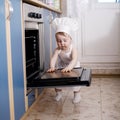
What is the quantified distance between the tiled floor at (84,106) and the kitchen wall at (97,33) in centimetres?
66

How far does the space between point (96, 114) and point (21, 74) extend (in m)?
0.58

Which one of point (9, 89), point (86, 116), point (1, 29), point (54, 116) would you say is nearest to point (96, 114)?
point (86, 116)

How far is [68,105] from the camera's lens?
1938 mm

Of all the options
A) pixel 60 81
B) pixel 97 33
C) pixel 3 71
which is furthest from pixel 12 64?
pixel 97 33

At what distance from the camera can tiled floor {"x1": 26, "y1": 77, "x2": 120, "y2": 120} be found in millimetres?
1690

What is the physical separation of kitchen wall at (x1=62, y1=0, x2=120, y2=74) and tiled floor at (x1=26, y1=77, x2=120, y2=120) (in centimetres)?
66

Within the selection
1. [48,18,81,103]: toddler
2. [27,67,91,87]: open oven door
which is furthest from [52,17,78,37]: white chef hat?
[27,67,91,87]: open oven door

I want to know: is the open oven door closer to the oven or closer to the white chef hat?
the oven

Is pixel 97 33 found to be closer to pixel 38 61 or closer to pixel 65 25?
pixel 65 25

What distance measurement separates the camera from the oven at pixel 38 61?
165 centimetres

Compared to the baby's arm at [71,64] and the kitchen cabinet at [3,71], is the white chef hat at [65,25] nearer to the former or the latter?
the baby's arm at [71,64]

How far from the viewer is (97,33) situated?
3.06 m

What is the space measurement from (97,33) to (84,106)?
4.46 feet

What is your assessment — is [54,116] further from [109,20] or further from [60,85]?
[109,20]
